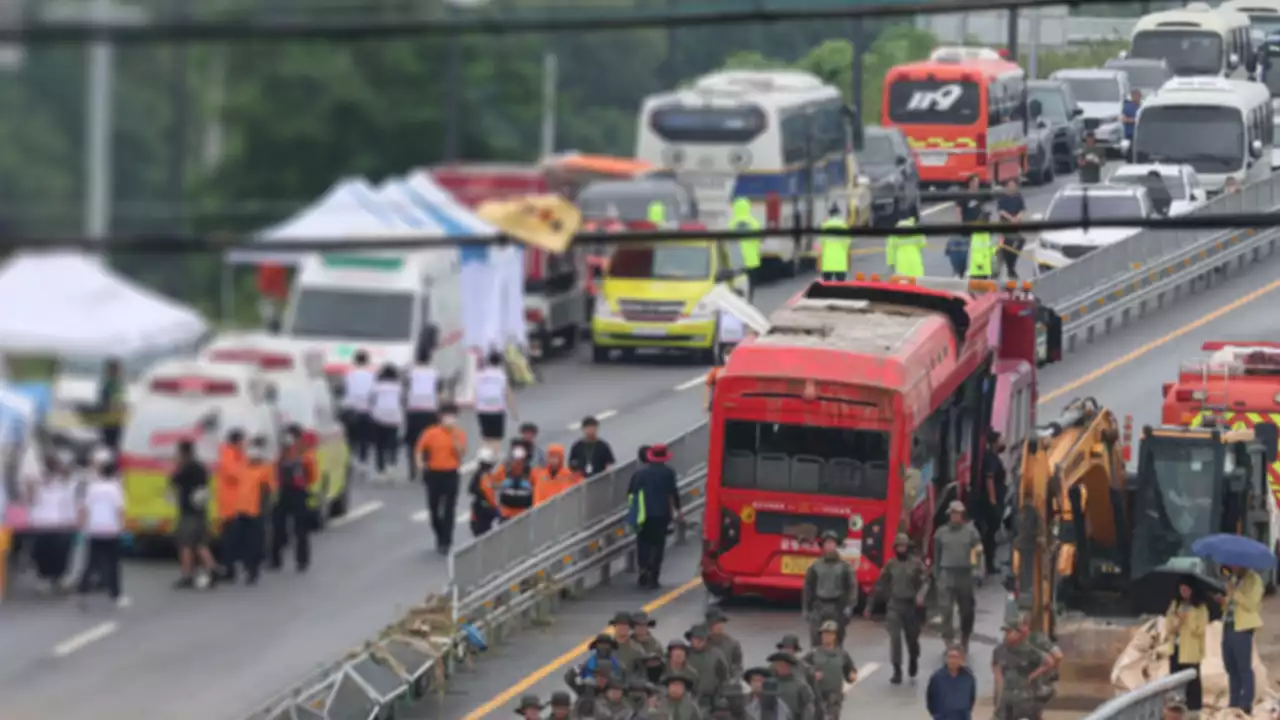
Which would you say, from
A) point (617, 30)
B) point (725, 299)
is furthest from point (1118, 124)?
point (617, 30)

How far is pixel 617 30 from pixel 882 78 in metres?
31.6

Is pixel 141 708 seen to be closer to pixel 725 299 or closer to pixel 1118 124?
pixel 725 299

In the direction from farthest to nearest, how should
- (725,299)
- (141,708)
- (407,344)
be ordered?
(725,299)
(407,344)
(141,708)

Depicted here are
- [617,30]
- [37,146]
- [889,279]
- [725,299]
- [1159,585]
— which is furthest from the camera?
[725,299]

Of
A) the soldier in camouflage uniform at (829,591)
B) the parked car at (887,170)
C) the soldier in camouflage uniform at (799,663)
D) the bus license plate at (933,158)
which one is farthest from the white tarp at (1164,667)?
the parked car at (887,170)

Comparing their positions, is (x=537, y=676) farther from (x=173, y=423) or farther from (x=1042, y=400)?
(x=173, y=423)

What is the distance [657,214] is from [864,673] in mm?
15910

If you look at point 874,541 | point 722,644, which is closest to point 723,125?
point 874,541

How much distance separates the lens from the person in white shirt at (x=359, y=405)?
21.0m

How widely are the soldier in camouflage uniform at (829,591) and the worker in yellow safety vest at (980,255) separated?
1337 cm

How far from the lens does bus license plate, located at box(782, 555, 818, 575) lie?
32812 millimetres

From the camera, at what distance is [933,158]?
46.9m

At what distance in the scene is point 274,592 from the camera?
18.5 metres

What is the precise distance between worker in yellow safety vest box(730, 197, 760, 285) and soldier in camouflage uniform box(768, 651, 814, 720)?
22371mm
